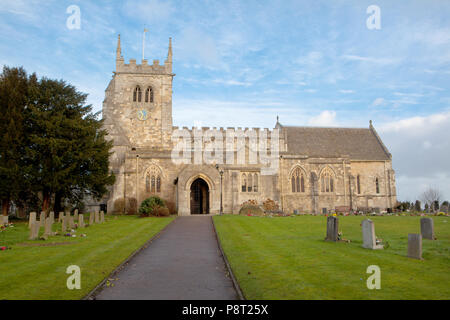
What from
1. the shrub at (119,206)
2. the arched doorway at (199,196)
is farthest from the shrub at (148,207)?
the shrub at (119,206)

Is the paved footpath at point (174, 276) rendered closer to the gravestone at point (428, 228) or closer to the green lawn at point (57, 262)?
the green lawn at point (57, 262)

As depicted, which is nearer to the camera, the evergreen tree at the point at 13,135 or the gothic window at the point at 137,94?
the evergreen tree at the point at 13,135

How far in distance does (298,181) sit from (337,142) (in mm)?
12523

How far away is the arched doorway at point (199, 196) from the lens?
35.8 meters

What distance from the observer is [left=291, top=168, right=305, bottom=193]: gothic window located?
3916 centimetres

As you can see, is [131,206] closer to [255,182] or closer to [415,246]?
[255,182]

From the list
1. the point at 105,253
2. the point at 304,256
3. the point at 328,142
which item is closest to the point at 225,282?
the point at 304,256

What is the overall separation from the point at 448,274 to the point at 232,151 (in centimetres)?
3042

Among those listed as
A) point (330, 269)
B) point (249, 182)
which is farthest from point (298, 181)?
point (330, 269)

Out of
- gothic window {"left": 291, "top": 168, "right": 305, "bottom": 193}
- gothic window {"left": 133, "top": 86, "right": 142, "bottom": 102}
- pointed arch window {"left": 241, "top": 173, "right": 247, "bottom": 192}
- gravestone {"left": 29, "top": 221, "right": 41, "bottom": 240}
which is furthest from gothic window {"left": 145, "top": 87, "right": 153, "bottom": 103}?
gravestone {"left": 29, "top": 221, "right": 41, "bottom": 240}

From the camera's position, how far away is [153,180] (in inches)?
1431

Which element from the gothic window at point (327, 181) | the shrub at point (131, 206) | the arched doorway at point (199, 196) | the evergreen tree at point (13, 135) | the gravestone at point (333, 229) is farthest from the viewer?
the gothic window at point (327, 181)

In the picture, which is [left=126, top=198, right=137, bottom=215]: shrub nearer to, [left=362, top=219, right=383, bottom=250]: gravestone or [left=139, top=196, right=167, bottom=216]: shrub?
[left=139, top=196, right=167, bottom=216]: shrub

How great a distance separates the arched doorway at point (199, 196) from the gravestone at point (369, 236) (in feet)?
77.8
